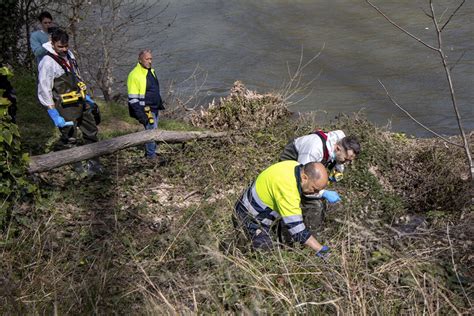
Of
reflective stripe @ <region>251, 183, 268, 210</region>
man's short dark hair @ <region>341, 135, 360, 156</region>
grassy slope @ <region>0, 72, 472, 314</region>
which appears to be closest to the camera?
grassy slope @ <region>0, 72, 472, 314</region>

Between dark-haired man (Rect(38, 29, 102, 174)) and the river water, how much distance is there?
7.35 metres

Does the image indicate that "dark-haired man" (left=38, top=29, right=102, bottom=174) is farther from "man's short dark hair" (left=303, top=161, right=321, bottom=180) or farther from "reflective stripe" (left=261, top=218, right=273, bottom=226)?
"man's short dark hair" (left=303, top=161, right=321, bottom=180)

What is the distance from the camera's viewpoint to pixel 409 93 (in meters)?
15.2

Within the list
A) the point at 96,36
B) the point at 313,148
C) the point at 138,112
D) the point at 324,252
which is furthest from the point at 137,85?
the point at 96,36

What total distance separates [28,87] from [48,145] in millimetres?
3658

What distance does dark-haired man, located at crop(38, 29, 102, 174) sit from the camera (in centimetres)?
661

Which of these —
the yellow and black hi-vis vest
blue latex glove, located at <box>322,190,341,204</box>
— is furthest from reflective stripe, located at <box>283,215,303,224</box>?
the yellow and black hi-vis vest

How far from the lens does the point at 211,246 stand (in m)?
4.75

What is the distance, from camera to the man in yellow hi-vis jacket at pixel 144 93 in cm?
810

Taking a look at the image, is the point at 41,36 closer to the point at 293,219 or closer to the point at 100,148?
the point at 100,148

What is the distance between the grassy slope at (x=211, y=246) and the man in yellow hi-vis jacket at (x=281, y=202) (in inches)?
7.2

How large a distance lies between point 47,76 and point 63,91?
276 mm

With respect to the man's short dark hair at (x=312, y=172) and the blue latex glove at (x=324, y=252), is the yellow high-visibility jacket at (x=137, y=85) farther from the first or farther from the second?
the blue latex glove at (x=324, y=252)

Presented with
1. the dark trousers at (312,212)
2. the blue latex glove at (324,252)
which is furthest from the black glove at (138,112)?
the blue latex glove at (324,252)
